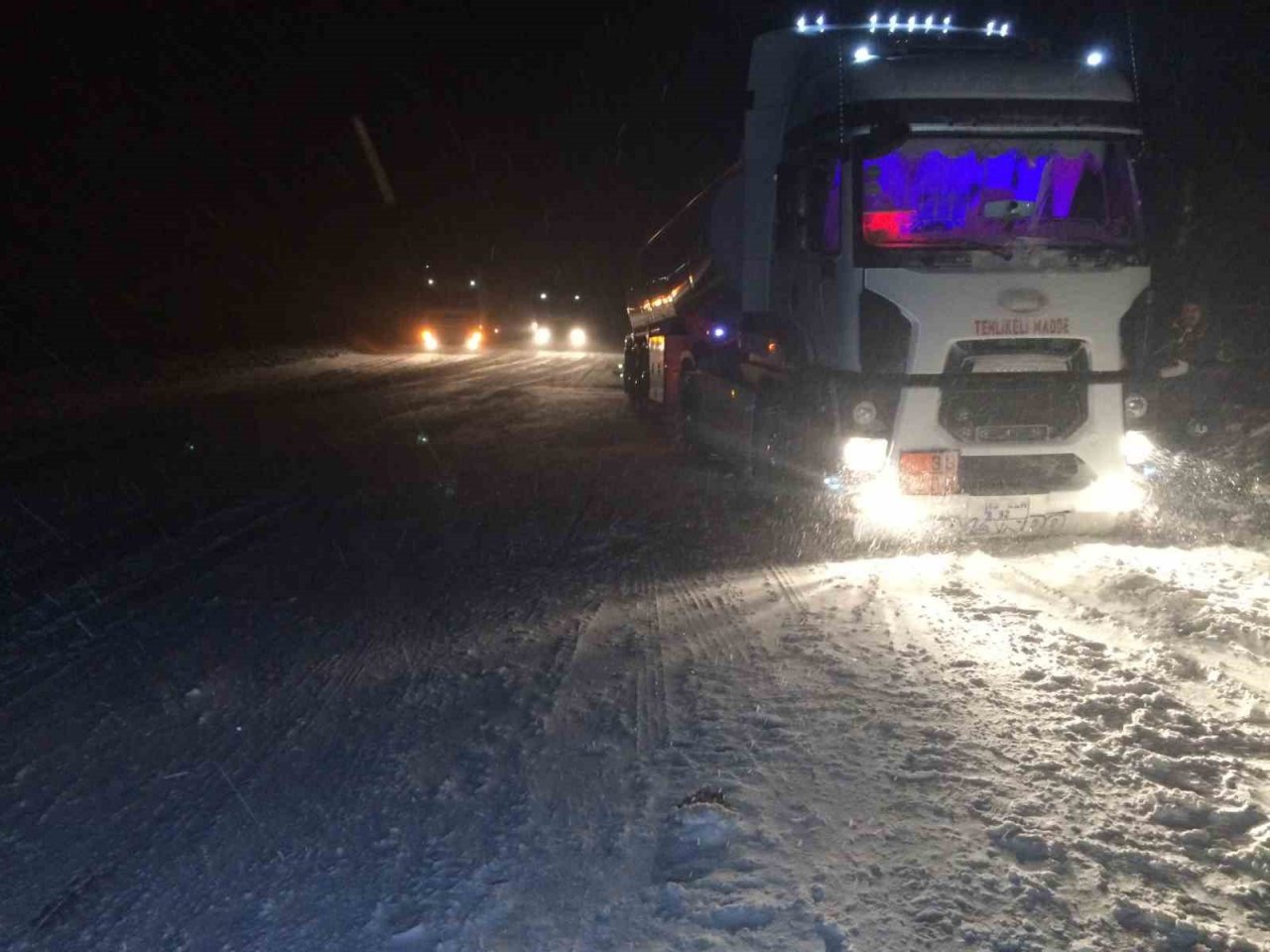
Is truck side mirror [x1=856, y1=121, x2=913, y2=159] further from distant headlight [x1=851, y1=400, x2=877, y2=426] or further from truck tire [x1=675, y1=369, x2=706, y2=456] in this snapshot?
truck tire [x1=675, y1=369, x2=706, y2=456]

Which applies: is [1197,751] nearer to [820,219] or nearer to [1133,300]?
[1133,300]

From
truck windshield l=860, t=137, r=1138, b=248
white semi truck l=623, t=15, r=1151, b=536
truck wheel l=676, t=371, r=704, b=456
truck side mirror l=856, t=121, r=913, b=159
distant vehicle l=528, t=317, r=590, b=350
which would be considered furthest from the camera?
distant vehicle l=528, t=317, r=590, b=350

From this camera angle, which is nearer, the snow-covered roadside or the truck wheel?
the snow-covered roadside

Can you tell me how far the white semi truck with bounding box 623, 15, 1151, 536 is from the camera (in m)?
7.46

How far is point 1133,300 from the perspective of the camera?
7.68 meters

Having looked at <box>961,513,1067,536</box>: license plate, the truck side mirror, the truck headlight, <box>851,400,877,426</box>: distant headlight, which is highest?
the truck side mirror

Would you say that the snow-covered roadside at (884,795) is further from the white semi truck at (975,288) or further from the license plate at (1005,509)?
the white semi truck at (975,288)

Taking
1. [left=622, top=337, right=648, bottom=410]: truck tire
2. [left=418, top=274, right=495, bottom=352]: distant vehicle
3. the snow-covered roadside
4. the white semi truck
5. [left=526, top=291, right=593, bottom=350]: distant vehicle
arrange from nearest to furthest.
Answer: the snow-covered roadside < the white semi truck < [left=622, top=337, right=648, bottom=410]: truck tire < [left=418, top=274, right=495, bottom=352]: distant vehicle < [left=526, top=291, right=593, bottom=350]: distant vehicle

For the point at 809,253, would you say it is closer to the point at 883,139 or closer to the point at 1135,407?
the point at 883,139

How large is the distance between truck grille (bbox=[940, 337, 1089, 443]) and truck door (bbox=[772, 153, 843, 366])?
0.96 metres

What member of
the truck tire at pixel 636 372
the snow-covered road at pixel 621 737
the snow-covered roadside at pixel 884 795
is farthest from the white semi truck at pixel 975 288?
the truck tire at pixel 636 372

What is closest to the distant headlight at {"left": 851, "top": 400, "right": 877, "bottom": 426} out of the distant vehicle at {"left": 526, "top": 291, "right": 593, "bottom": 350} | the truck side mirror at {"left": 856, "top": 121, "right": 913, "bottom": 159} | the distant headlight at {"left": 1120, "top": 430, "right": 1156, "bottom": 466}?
the truck side mirror at {"left": 856, "top": 121, "right": 913, "bottom": 159}

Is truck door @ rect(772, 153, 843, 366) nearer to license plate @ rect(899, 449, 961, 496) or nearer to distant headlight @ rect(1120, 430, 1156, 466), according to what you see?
license plate @ rect(899, 449, 961, 496)

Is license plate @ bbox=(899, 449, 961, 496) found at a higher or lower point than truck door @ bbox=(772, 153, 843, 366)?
lower
